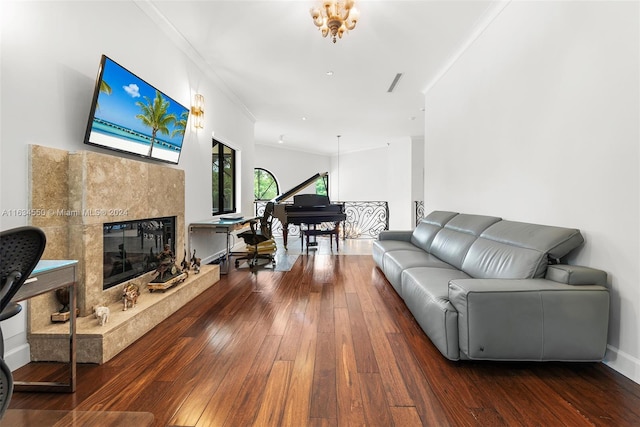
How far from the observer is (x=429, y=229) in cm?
392

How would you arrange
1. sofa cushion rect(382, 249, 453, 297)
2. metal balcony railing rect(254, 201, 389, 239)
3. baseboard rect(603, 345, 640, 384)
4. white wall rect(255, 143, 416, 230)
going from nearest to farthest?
baseboard rect(603, 345, 640, 384) → sofa cushion rect(382, 249, 453, 297) → white wall rect(255, 143, 416, 230) → metal balcony railing rect(254, 201, 389, 239)

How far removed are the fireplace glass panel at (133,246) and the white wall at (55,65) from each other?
0.63 metres

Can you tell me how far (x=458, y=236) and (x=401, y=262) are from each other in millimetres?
742

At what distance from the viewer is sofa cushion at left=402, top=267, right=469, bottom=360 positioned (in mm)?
1767

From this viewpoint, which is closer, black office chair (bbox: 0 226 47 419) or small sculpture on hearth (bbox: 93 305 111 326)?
black office chair (bbox: 0 226 47 419)

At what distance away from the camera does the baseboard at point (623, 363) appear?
5.27 feet

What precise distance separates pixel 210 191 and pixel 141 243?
1.92 metres

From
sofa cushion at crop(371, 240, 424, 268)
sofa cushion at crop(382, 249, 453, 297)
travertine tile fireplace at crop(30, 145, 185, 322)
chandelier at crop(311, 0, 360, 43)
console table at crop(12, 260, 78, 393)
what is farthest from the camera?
sofa cushion at crop(371, 240, 424, 268)

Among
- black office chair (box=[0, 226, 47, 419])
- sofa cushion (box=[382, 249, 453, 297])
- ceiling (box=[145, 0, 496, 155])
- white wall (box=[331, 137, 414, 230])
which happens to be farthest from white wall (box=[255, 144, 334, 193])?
black office chair (box=[0, 226, 47, 419])

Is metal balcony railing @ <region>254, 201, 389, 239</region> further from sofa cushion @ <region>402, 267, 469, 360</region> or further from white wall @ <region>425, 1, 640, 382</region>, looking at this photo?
sofa cushion @ <region>402, 267, 469, 360</region>

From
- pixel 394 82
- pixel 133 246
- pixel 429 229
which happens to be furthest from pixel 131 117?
pixel 394 82

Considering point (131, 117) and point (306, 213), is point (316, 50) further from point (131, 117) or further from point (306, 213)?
point (306, 213)

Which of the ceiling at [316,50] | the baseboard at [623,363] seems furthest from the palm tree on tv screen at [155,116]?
the baseboard at [623,363]

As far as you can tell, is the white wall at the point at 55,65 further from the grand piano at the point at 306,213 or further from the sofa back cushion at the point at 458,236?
the sofa back cushion at the point at 458,236
